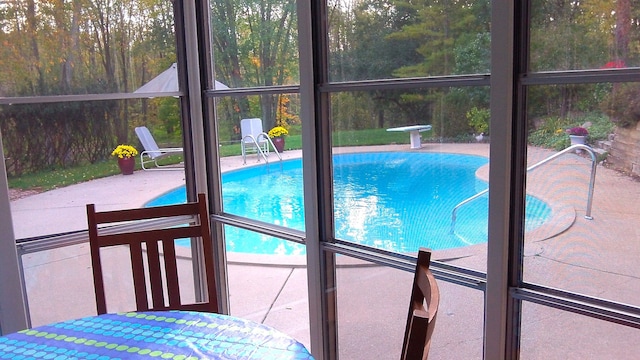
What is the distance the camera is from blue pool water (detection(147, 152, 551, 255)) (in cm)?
188

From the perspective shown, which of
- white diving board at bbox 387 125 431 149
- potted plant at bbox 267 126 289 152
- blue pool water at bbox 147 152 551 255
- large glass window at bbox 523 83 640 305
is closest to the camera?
large glass window at bbox 523 83 640 305

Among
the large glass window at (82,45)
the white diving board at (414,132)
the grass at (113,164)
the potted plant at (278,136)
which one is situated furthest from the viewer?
the potted plant at (278,136)

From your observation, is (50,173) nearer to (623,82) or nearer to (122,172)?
(122,172)

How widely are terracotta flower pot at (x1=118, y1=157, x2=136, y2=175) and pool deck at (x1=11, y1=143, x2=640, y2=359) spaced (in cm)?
4

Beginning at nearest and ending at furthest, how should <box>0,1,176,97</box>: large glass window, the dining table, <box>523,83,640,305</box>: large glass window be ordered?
the dining table, <box>523,83,640,305</box>: large glass window, <box>0,1,176,97</box>: large glass window

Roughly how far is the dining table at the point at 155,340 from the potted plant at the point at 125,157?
4.69 ft

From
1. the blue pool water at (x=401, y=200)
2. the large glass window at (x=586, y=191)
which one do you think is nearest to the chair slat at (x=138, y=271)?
the blue pool water at (x=401, y=200)

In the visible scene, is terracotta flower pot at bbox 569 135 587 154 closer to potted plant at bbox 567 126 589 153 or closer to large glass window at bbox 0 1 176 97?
potted plant at bbox 567 126 589 153

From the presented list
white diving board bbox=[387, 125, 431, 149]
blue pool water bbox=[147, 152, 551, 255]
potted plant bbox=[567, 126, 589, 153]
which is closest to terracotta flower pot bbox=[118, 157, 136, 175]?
blue pool water bbox=[147, 152, 551, 255]

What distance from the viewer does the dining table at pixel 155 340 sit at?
1.36 metres

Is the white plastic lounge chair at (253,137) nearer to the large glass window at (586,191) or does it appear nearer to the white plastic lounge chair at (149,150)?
the white plastic lounge chair at (149,150)

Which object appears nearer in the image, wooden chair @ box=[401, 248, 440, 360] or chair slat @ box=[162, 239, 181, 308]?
wooden chair @ box=[401, 248, 440, 360]

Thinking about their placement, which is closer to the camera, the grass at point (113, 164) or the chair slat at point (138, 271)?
the chair slat at point (138, 271)

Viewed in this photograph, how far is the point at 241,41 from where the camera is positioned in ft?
9.21
